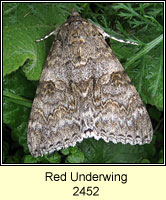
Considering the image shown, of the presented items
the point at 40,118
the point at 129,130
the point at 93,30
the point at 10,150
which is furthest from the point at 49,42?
the point at 10,150

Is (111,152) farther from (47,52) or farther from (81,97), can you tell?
(47,52)

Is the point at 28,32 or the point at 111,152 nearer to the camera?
the point at 28,32

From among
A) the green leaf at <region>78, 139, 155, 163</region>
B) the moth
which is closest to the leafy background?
the green leaf at <region>78, 139, 155, 163</region>

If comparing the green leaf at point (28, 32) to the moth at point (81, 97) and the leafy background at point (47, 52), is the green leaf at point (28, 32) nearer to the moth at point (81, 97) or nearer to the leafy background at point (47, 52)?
the leafy background at point (47, 52)

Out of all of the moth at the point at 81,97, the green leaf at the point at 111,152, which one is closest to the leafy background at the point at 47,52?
the green leaf at the point at 111,152

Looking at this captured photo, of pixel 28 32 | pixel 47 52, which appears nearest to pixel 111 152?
pixel 47 52

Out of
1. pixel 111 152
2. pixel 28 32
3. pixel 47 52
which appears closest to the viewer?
pixel 28 32

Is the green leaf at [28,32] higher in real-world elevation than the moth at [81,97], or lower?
higher

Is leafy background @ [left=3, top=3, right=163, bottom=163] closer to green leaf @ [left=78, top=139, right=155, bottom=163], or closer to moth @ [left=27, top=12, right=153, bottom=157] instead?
green leaf @ [left=78, top=139, right=155, bottom=163]
